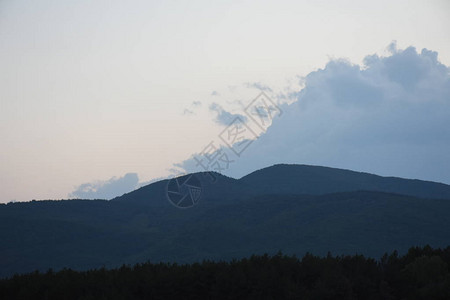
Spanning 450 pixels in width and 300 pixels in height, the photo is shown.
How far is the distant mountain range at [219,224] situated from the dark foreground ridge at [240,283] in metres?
78.3

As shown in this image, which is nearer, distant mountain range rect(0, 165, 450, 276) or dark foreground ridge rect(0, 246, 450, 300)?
dark foreground ridge rect(0, 246, 450, 300)

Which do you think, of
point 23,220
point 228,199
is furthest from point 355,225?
point 23,220

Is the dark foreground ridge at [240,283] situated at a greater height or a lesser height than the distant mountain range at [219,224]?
lesser

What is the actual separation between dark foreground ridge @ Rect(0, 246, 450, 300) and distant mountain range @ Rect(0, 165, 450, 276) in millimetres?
78267

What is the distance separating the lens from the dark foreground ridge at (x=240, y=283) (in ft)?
76.3

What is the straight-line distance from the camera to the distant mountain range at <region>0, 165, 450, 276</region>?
10994cm

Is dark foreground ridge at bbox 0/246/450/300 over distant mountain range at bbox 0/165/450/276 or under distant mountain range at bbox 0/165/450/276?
under

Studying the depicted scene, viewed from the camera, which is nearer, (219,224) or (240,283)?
(240,283)

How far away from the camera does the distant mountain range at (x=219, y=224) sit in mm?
109938

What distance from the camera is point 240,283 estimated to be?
78.4ft

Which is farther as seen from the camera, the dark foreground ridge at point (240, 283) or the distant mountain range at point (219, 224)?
the distant mountain range at point (219, 224)

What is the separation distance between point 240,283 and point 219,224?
4219 inches

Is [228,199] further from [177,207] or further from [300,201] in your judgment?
[300,201]

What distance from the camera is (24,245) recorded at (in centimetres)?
12244
